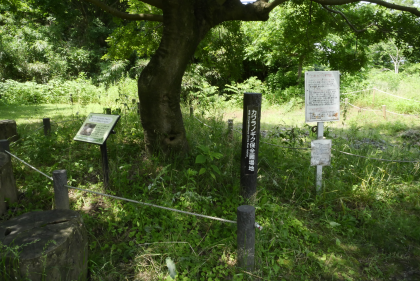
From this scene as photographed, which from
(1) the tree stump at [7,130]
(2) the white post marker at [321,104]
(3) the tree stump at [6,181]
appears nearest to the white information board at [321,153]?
(2) the white post marker at [321,104]

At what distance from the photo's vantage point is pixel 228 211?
3521 mm

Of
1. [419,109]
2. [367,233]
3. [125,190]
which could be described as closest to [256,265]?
[367,233]

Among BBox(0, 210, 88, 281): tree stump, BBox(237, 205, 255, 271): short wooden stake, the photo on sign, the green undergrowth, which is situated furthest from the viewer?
the photo on sign

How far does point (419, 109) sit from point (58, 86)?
639 inches

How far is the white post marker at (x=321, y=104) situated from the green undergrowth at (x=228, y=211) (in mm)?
364

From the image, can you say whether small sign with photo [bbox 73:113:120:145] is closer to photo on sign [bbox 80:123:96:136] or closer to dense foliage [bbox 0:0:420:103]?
photo on sign [bbox 80:123:96:136]

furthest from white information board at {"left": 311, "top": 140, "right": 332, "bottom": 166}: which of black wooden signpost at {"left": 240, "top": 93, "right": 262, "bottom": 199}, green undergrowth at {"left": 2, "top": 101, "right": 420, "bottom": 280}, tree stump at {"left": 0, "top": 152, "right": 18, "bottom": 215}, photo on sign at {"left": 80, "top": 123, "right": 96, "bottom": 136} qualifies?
tree stump at {"left": 0, "top": 152, "right": 18, "bottom": 215}

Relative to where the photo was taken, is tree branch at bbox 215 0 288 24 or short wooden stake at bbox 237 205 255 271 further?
tree branch at bbox 215 0 288 24

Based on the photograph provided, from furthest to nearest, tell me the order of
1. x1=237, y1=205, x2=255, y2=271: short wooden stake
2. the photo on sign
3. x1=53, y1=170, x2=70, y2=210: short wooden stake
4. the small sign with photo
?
1. the photo on sign
2. the small sign with photo
3. x1=53, y1=170, x2=70, y2=210: short wooden stake
4. x1=237, y1=205, x2=255, y2=271: short wooden stake

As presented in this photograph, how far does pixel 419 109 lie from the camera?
423 inches

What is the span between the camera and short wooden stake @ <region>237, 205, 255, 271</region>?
2.45 m

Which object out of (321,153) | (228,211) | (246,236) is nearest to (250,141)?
(228,211)

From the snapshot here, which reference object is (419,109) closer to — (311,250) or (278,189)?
(278,189)

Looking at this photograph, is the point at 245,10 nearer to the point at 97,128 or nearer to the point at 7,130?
the point at 97,128
